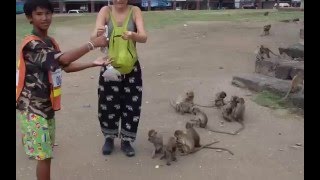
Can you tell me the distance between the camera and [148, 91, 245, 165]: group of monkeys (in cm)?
457

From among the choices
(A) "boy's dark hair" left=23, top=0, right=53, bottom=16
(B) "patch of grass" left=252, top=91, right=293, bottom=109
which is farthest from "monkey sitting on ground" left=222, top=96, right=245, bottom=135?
(A) "boy's dark hair" left=23, top=0, right=53, bottom=16

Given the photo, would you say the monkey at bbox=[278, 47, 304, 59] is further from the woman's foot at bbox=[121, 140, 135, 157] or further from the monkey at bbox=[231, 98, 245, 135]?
the woman's foot at bbox=[121, 140, 135, 157]

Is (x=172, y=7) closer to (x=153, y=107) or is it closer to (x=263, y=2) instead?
(x=263, y=2)

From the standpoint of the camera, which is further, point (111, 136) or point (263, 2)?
point (263, 2)

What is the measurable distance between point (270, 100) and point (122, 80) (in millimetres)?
3130

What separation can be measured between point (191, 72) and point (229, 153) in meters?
4.68

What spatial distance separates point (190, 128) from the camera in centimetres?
486

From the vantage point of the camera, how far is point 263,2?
156ft

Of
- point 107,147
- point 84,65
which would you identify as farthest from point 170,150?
point 84,65

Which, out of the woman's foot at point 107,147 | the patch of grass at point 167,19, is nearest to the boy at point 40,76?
the woman's foot at point 107,147

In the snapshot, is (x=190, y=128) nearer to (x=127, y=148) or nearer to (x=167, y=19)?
(x=127, y=148)

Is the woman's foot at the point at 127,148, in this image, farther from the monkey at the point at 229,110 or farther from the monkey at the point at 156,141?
the monkey at the point at 229,110
